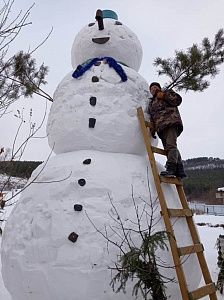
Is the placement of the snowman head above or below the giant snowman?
above

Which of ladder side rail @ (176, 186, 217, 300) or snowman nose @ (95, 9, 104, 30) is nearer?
ladder side rail @ (176, 186, 217, 300)

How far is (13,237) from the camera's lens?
135 inches

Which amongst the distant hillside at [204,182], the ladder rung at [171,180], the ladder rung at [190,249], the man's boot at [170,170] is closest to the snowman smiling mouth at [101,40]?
the man's boot at [170,170]

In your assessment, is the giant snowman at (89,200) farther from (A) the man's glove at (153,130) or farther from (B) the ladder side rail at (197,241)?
(A) the man's glove at (153,130)

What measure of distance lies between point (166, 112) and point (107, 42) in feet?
3.87

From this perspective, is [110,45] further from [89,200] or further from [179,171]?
[89,200]

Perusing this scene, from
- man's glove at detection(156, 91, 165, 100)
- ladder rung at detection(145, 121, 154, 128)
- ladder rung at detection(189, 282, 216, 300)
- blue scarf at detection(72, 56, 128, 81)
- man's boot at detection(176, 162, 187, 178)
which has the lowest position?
ladder rung at detection(189, 282, 216, 300)

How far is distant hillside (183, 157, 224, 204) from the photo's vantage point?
32.2 metres

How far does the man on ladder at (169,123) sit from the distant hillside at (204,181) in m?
26.4

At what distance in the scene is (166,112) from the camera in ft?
12.3

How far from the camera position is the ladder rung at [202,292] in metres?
2.97

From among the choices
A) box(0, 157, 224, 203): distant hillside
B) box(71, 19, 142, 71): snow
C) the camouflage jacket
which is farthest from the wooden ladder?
box(0, 157, 224, 203): distant hillside

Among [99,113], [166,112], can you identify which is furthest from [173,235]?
[99,113]

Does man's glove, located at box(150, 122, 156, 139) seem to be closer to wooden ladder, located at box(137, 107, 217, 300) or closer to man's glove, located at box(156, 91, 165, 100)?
wooden ladder, located at box(137, 107, 217, 300)
